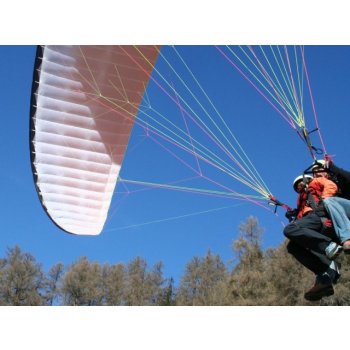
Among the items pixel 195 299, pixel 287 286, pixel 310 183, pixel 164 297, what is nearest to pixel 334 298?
pixel 287 286

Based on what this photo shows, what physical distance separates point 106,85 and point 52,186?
178cm

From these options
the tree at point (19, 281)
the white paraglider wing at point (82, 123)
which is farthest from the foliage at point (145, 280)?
the white paraglider wing at point (82, 123)

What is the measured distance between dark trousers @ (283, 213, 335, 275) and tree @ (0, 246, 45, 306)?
2611cm

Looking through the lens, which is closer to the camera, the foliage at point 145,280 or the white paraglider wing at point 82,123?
the white paraglider wing at point 82,123

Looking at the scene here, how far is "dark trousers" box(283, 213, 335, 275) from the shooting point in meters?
4.26

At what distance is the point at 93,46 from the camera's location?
242 inches

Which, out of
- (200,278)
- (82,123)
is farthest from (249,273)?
(82,123)

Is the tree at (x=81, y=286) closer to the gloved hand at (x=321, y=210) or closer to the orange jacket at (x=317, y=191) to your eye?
the orange jacket at (x=317, y=191)

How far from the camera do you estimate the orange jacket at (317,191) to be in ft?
14.5

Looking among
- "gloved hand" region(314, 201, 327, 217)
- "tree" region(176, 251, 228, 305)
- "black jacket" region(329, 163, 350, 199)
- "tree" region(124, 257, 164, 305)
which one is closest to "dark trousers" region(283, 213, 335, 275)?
"gloved hand" region(314, 201, 327, 217)

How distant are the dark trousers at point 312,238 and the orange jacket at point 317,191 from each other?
165mm

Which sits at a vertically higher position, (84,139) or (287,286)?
(84,139)
